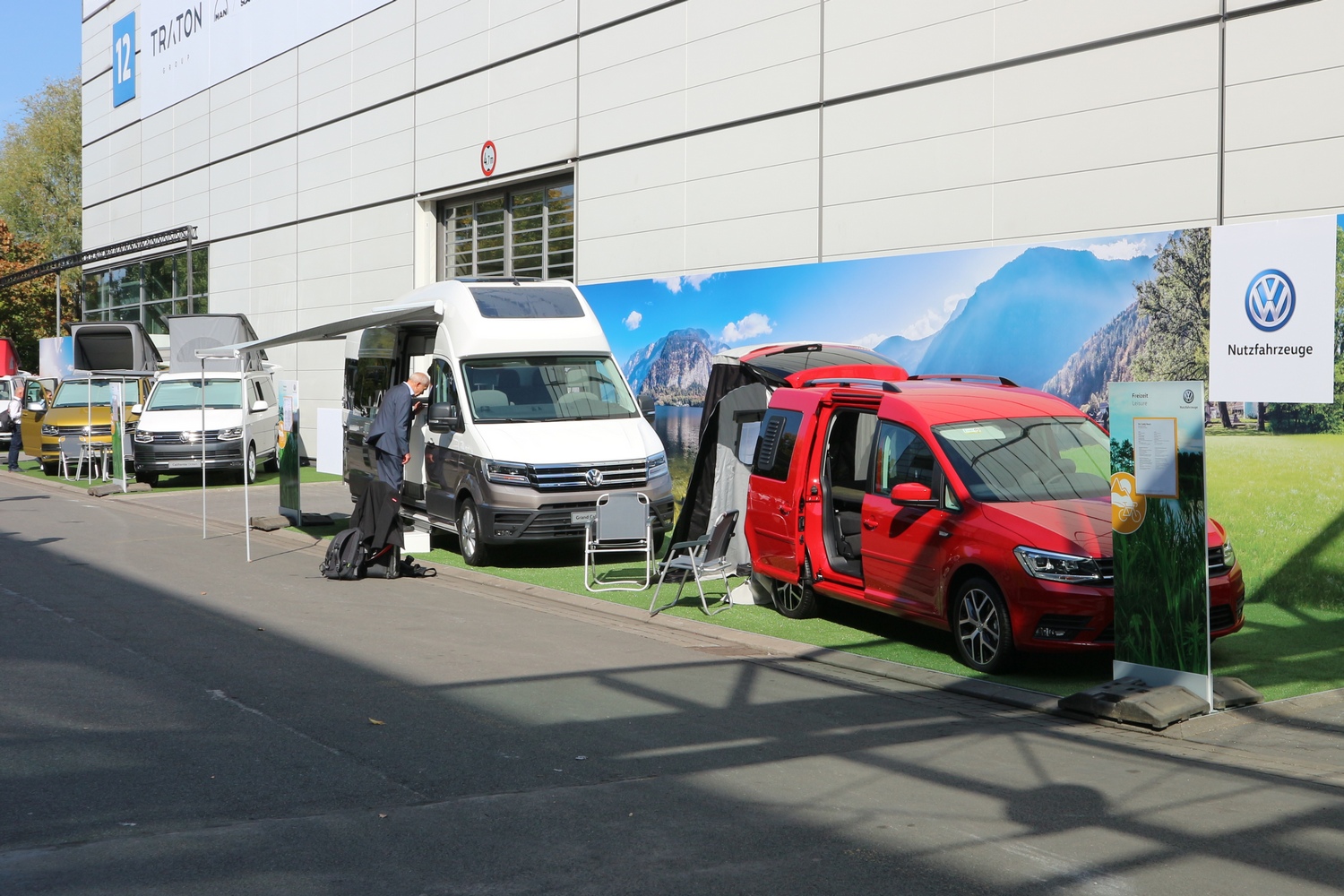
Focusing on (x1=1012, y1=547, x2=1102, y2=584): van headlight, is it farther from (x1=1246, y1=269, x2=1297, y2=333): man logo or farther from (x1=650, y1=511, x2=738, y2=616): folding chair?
(x1=1246, y1=269, x2=1297, y2=333): man logo

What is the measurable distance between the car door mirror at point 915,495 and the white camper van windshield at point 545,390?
591 centimetres

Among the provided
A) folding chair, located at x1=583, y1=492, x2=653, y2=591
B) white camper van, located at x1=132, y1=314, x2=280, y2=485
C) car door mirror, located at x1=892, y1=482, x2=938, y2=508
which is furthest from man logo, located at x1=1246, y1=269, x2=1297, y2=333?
white camper van, located at x1=132, y1=314, x2=280, y2=485

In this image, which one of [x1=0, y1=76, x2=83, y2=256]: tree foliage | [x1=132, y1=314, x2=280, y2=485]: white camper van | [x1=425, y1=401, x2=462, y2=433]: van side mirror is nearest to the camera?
[x1=425, y1=401, x2=462, y2=433]: van side mirror

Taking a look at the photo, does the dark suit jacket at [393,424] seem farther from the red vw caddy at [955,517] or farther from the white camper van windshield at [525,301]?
the red vw caddy at [955,517]

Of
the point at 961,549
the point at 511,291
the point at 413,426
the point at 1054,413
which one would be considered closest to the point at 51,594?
the point at 413,426

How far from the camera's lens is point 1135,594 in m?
7.74

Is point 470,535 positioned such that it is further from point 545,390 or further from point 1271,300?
point 1271,300

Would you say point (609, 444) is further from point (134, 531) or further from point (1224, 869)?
point (1224, 869)

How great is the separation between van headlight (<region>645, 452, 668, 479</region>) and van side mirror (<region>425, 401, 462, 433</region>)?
2184mm

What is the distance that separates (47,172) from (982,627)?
7673cm

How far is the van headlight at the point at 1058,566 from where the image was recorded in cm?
812

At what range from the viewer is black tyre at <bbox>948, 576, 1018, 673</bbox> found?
8.38 metres

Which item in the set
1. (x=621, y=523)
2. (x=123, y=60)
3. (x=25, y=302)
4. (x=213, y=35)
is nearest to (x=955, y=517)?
(x=621, y=523)

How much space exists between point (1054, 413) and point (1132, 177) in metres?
5.03
